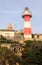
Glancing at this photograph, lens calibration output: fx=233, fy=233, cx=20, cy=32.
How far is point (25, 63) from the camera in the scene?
25.6m

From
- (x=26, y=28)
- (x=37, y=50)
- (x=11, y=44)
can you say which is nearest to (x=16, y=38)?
(x=26, y=28)

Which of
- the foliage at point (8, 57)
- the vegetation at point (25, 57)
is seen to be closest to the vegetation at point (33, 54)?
the vegetation at point (25, 57)

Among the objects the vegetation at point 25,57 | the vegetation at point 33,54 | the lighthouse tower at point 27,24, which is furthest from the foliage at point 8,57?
the lighthouse tower at point 27,24

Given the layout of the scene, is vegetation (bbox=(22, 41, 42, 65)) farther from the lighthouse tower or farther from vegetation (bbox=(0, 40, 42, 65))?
the lighthouse tower

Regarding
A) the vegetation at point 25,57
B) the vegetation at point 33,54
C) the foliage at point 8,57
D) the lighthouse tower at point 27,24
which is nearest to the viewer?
the foliage at point 8,57

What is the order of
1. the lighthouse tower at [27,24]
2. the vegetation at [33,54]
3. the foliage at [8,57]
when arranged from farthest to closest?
the lighthouse tower at [27,24]
the vegetation at [33,54]
the foliage at [8,57]

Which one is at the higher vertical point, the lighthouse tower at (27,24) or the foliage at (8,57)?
the lighthouse tower at (27,24)

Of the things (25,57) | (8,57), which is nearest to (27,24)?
(25,57)

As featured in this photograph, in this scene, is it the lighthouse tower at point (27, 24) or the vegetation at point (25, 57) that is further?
the lighthouse tower at point (27, 24)

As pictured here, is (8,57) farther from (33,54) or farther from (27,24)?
(27,24)

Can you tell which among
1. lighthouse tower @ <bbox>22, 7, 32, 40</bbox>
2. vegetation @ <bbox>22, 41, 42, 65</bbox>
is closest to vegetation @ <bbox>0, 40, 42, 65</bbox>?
vegetation @ <bbox>22, 41, 42, 65</bbox>

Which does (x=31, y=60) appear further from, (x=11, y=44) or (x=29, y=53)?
(x=11, y=44)

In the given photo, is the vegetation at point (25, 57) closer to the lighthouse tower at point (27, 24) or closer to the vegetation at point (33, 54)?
the vegetation at point (33, 54)

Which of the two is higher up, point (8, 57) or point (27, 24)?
point (27, 24)
